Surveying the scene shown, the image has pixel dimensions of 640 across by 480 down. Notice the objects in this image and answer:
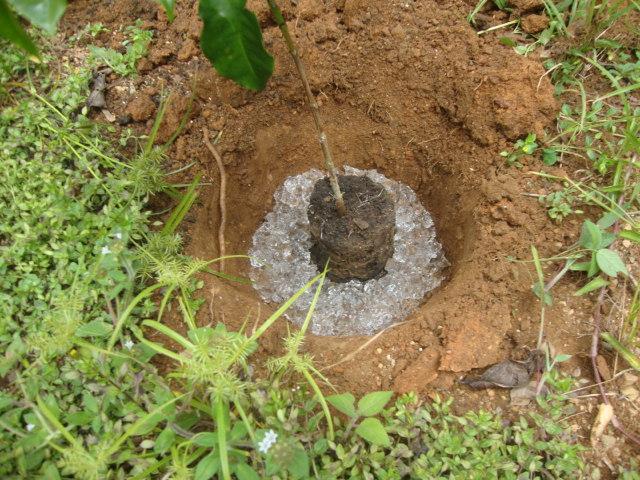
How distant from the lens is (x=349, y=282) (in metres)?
2.17

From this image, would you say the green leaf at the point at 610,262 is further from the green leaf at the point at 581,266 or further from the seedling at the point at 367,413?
the seedling at the point at 367,413

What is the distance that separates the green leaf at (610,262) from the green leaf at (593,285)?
36 millimetres

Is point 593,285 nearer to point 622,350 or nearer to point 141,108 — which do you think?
point 622,350

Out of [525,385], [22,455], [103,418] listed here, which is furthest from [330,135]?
[22,455]

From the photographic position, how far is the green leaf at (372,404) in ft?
Result: 4.24

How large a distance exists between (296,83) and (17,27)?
1.38 m

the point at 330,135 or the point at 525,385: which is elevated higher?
the point at 330,135

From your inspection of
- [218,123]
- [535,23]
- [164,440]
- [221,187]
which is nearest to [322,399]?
[164,440]

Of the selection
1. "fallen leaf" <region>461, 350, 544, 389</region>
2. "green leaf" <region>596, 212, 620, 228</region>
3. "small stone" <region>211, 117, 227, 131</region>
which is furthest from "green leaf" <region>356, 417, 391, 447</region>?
"small stone" <region>211, 117, 227, 131</region>

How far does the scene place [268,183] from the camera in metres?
2.38

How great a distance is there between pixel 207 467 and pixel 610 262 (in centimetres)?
133

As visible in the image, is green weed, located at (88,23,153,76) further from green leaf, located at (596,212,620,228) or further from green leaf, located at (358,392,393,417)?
green leaf, located at (596,212,620,228)

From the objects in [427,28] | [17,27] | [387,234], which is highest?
[17,27]

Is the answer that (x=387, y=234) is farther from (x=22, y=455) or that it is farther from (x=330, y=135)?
(x=22, y=455)
